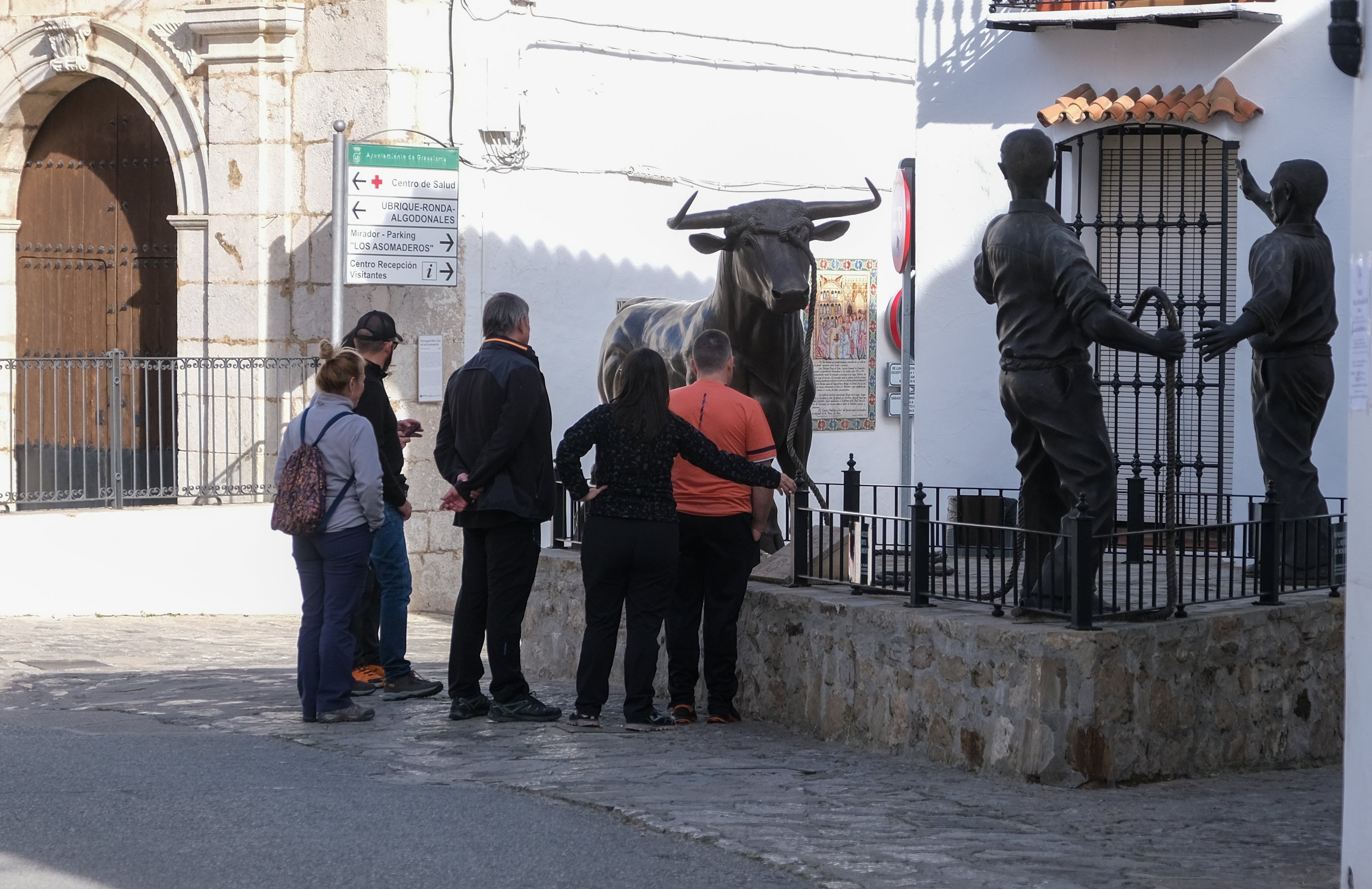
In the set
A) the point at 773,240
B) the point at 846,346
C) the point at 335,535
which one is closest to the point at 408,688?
the point at 335,535

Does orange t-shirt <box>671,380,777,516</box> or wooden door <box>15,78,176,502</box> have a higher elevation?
wooden door <box>15,78,176,502</box>

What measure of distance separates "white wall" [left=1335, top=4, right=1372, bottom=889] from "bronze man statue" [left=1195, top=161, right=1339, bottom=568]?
3112 millimetres

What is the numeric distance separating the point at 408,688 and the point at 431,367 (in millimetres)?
5073

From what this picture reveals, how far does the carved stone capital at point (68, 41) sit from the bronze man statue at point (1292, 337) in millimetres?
9360

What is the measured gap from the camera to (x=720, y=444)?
24.8ft

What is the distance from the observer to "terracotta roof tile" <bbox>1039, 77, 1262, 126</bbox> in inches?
405

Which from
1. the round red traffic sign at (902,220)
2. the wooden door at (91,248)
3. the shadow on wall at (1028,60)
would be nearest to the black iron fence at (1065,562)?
the round red traffic sign at (902,220)

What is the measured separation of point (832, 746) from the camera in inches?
289

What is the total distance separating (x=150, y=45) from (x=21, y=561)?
418cm

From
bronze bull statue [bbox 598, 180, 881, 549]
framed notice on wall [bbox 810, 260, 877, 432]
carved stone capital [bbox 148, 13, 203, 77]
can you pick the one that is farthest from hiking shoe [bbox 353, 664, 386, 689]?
framed notice on wall [bbox 810, 260, 877, 432]

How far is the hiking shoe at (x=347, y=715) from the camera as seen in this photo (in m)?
7.56

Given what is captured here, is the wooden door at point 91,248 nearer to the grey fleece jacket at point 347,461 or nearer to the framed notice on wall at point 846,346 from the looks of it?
the framed notice on wall at point 846,346

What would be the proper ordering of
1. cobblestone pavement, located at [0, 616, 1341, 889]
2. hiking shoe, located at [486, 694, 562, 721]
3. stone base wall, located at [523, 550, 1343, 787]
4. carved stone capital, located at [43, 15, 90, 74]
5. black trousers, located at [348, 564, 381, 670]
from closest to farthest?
cobblestone pavement, located at [0, 616, 1341, 889], stone base wall, located at [523, 550, 1343, 787], hiking shoe, located at [486, 694, 562, 721], black trousers, located at [348, 564, 381, 670], carved stone capital, located at [43, 15, 90, 74]

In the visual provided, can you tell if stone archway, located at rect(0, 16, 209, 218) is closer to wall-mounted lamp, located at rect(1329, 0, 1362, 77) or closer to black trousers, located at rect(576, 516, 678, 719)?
black trousers, located at rect(576, 516, 678, 719)
